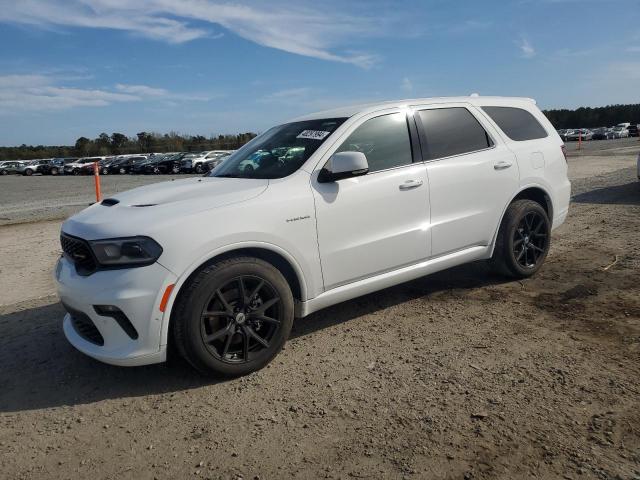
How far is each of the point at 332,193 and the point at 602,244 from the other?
14.4ft

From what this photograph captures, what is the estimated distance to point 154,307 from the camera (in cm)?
305

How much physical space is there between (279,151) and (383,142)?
850 mm

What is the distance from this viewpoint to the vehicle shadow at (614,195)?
9621 millimetres

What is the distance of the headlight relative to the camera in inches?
120

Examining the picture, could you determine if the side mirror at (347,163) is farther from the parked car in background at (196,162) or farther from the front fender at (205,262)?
the parked car in background at (196,162)

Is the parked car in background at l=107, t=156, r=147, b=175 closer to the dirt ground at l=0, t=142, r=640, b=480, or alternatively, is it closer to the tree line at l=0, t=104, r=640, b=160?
the tree line at l=0, t=104, r=640, b=160

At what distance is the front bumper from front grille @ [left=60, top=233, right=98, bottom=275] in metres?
0.07

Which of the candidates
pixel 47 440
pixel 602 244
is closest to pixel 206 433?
pixel 47 440

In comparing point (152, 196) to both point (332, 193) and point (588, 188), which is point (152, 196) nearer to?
point (332, 193)

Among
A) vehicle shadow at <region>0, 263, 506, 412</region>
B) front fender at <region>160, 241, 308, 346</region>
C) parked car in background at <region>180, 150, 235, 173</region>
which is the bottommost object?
vehicle shadow at <region>0, 263, 506, 412</region>

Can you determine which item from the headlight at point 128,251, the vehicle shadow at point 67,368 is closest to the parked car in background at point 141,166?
the vehicle shadow at point 67,368

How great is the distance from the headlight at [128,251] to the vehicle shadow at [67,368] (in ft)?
2.91

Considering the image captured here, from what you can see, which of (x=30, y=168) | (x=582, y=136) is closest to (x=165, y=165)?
(x=30, y=168)

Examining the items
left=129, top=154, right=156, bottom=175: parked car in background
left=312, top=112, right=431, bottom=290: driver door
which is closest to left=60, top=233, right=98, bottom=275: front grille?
left=312, top=112, right=431, bottom=290: driver door
